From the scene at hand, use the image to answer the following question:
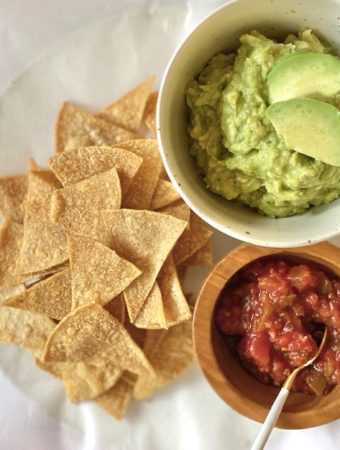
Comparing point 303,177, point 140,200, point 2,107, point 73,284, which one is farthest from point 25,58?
point 303,177

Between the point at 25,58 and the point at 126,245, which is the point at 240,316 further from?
the point at 25,58

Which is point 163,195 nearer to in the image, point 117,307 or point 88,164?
point 88,164

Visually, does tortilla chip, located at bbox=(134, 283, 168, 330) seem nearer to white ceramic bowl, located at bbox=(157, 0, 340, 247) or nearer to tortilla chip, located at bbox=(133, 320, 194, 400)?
tortilla chip, located at bbox=(133, 320, 194, 400)

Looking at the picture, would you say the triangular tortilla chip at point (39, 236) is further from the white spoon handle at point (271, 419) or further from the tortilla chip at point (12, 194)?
the white spoon handle at point (271, 419)

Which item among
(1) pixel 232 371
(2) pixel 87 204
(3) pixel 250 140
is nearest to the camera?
(3) pixel 250 140

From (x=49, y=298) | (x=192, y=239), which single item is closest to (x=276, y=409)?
(x=192, y=239)

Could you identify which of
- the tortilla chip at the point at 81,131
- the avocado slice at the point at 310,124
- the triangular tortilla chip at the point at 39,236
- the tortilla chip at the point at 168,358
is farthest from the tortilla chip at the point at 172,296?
the avocado slice at the point at 310,124
